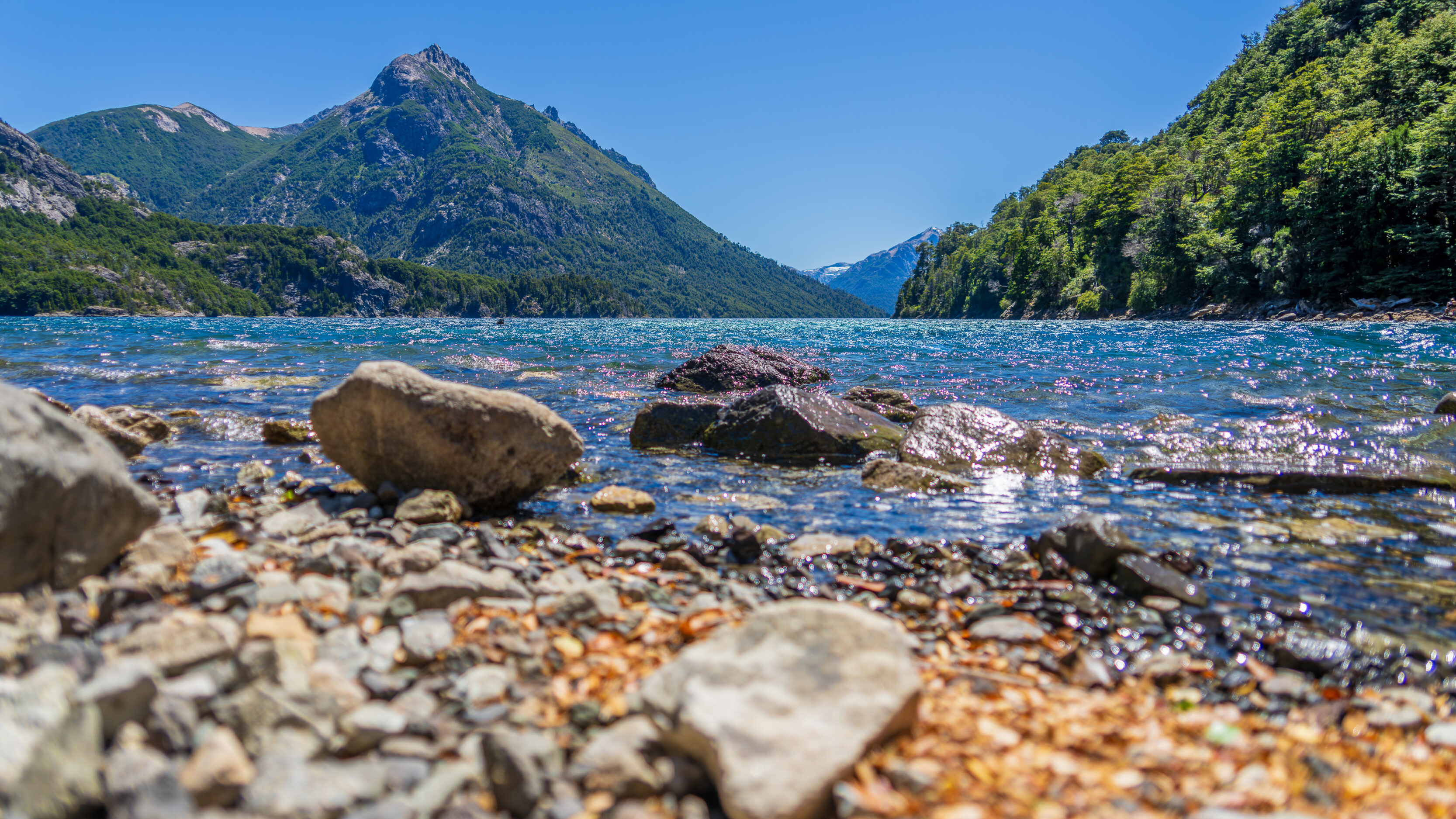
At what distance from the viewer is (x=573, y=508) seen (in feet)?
24.0

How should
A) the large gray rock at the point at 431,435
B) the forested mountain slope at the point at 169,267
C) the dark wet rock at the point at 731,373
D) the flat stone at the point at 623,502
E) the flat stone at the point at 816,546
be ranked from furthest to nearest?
the forested mountain slope at the point at 169,267, the dark wet rock at the point at 731,373, the flat stone at the point at 623,502, the large gray rock at the point at 431,435, the flat stone at the point at 816,546

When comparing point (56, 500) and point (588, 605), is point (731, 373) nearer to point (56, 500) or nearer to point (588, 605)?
point (588, 605)

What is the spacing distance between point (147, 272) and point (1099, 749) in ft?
589

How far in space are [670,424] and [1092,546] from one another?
7140 millimetres

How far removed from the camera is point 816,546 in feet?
19.4

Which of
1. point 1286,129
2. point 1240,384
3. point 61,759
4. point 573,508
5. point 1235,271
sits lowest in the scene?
point 573,508

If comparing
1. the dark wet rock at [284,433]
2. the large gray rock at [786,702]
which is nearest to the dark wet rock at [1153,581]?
the large gray rock at [786,702]

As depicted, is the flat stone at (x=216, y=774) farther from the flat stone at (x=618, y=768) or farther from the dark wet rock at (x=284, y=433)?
the dark wet rock at (x=284, y=433)

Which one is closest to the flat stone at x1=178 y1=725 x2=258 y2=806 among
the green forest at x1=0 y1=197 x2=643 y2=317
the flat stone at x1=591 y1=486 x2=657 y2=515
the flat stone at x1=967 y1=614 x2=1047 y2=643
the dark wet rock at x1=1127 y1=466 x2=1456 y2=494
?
the flat stone at x1=967 y1=614 x2=1047 y2=643

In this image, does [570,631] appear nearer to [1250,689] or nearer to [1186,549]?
[1250,689]

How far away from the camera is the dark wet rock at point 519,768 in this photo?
7.83ft

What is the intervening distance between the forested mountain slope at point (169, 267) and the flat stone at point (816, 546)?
489 feet

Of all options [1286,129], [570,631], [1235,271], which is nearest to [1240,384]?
[570,631]

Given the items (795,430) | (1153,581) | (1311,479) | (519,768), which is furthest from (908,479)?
(519,768)
